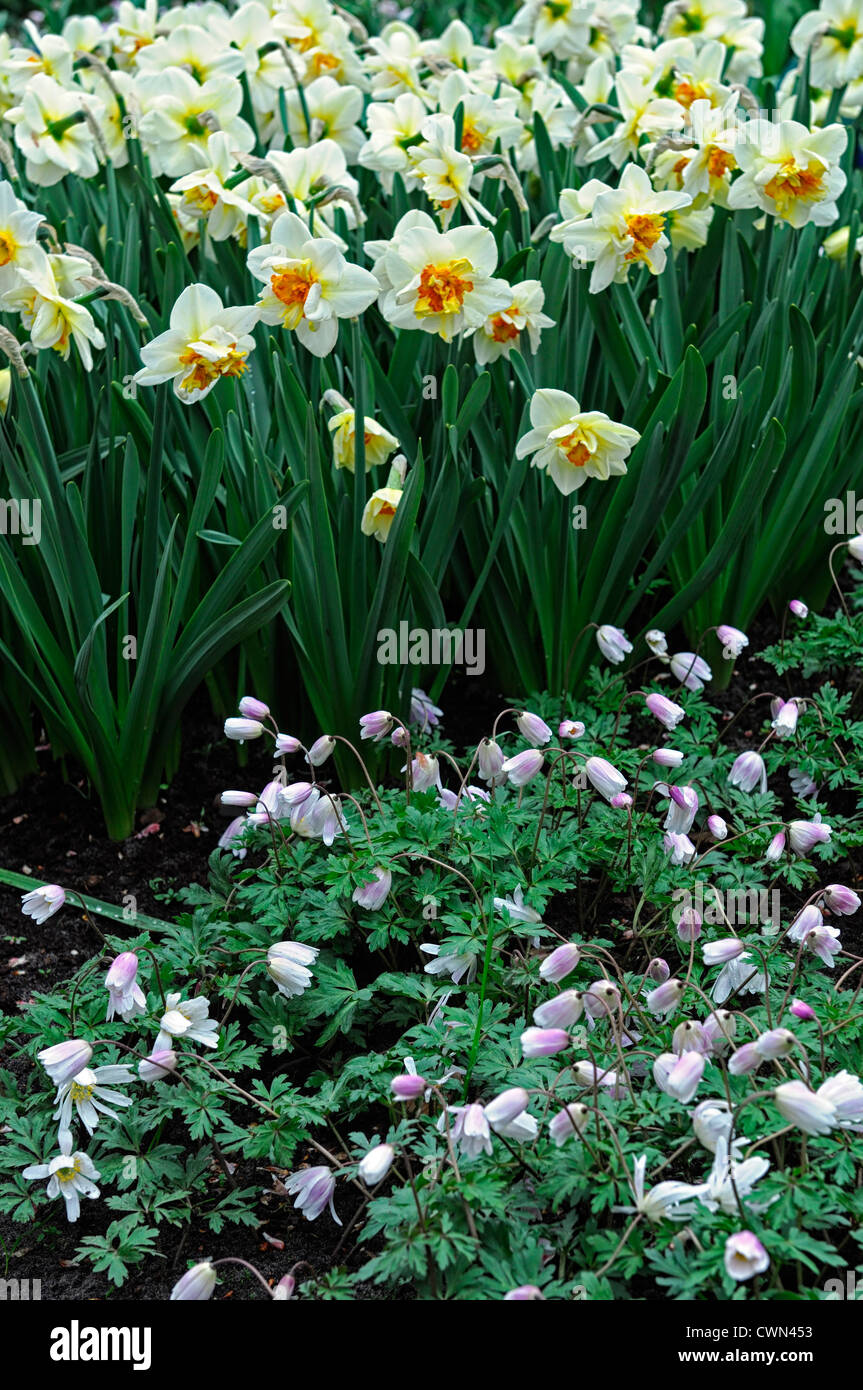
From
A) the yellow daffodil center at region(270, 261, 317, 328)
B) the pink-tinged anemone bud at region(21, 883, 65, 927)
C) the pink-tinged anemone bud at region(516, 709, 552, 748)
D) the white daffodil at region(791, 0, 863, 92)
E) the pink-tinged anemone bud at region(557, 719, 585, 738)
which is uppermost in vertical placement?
the white daffodil at region(791, 0, 863, 92)

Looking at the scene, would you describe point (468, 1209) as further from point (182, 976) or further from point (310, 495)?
point (310, 495)

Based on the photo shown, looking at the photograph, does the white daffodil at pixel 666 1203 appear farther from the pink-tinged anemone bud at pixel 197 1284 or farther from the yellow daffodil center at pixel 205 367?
the yellow daffodil center at pixel 205 367

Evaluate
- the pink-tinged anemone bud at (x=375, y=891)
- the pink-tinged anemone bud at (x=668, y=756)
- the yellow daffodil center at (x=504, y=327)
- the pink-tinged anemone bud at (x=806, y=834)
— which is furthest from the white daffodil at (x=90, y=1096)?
the yellow daffodil center at (x=504, y=327)

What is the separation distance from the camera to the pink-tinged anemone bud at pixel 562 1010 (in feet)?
5.20

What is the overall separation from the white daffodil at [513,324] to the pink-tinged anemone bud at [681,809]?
907mm

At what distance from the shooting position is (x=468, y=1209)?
148cm

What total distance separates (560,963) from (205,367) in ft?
3.89

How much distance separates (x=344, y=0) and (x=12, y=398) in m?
Result: 4.48

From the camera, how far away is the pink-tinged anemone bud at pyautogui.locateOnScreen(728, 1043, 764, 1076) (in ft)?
5.01

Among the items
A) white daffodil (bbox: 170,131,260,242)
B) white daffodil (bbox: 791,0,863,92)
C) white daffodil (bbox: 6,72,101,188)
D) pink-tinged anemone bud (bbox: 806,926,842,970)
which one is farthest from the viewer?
white daffodil (bbox: 791,0,863,92)

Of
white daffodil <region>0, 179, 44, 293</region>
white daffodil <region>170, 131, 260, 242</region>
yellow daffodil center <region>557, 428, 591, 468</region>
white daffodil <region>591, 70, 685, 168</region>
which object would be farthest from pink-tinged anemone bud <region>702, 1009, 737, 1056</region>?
white daffodil <region>591, 70, 685, 168</region>

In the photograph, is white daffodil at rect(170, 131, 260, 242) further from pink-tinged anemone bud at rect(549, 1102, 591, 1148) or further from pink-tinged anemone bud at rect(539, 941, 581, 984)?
pink-tinged anemone bud at rect(549, 1102, 591, 1148)

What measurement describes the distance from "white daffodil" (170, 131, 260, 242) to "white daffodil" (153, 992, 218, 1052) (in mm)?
1644
